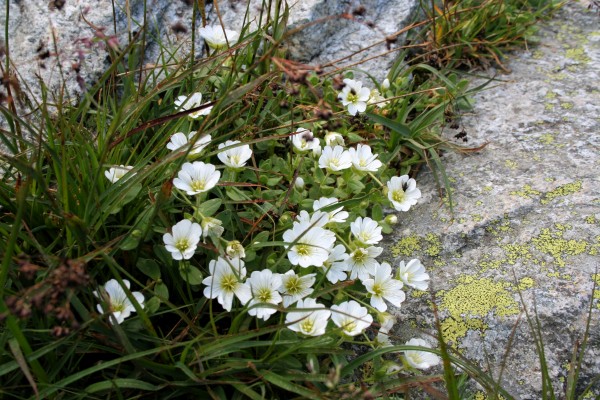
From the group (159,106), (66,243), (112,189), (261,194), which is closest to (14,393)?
(66,243)

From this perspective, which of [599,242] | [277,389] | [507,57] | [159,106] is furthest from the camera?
[507,57]

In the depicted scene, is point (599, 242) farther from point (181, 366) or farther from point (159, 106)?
point (159, 106)

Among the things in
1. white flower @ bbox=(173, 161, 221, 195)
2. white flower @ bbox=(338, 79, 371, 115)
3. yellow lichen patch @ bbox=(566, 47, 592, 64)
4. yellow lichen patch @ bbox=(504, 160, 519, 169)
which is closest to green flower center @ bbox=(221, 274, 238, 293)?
white flower @ bbox=(173, 161, 221, 195)

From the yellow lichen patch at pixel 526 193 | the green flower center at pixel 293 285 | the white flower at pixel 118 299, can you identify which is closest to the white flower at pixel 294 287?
the green flower center at pixel 293 285

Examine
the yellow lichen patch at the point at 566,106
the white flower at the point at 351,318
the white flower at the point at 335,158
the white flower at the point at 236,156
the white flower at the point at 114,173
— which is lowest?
the yellow lichen patch at the point at 566,106

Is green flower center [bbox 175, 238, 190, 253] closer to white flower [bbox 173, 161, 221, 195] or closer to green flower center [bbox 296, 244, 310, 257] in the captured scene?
white flower [bbox 173, 161, 221, 195]

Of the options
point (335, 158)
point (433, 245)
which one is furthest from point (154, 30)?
point (433, 245)

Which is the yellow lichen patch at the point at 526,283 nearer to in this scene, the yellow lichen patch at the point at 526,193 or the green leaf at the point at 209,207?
the yellow lichen patch at the point at 526,193
